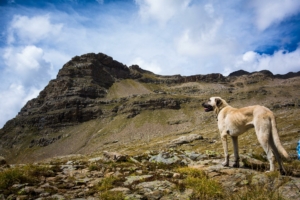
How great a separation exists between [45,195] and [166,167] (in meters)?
6.18

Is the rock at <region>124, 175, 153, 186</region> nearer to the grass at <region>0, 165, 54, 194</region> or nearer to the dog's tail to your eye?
the grass at <region>0, 165, 54, 194</region>

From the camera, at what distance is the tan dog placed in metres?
8.98

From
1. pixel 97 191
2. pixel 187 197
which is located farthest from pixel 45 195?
pixel 187 197

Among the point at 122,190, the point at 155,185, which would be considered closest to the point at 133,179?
the point at 155,185

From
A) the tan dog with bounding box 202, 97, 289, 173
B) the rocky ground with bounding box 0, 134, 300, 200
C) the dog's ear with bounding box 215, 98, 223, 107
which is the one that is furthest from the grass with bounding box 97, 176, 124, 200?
the dog's ear with bounding box 215, 98, 223, 107

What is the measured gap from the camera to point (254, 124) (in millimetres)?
9539

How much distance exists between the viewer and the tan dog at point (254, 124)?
8.98m

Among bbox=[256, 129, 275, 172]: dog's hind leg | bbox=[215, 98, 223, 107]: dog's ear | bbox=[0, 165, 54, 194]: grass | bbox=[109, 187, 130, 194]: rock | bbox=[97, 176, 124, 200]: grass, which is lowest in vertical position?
bbox=[109, 187, 130, 194]: rock

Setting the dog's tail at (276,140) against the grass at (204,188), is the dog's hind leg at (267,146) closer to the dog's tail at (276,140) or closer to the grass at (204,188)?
the dog's tail at (276,140)

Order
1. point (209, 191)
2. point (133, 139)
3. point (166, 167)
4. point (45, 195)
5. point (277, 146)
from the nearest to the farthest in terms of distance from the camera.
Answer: point (209, 191) → point (45, 195) → point (277, 146) → point (166, 167) → point (133, 139)

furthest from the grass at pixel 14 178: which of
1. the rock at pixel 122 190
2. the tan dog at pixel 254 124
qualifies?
the tan dog at pixel 254 124

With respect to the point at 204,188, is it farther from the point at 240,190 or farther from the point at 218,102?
the point at 218,102

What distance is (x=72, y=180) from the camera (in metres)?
9.68

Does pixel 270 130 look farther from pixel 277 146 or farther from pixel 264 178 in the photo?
pixel 264 178
